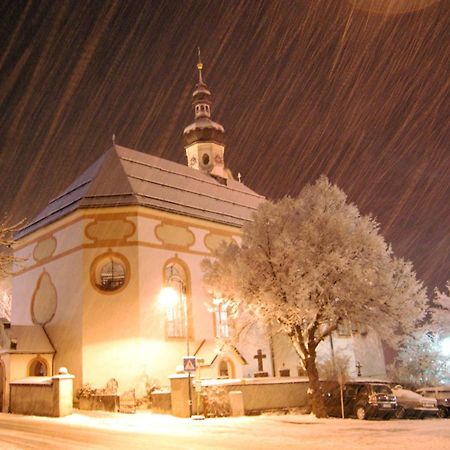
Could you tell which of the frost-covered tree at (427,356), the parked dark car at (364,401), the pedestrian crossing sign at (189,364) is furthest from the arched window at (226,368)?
the frost-covered tree at (427,356)

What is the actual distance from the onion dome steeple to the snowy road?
30.1 meters

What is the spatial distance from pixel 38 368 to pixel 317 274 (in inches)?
627

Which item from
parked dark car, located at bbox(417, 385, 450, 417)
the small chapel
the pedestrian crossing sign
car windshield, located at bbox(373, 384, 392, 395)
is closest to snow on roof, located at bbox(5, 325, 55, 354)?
the small chapel

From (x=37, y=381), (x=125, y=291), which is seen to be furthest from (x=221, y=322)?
(x=37, y=381)

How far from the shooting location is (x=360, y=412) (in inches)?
811

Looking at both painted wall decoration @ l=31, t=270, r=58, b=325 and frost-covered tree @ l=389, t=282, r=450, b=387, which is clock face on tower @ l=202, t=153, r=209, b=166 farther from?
frost-covered tree @ l=389, t=282, r=450, b=387

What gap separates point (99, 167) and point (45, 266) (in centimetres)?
675

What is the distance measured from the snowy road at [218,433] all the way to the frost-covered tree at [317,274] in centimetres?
397

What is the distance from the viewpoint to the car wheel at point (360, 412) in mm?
20422

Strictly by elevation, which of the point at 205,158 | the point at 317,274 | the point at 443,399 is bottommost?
the point at 443,399

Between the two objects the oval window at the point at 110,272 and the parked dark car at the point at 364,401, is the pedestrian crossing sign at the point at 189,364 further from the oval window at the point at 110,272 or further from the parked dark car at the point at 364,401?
the oval window at the point at 110,272

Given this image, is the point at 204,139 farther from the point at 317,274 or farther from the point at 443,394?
the point at 443,394

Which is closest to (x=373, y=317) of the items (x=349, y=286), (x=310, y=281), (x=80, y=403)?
(x=349, y=286)

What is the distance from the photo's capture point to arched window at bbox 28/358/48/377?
2742 cm
